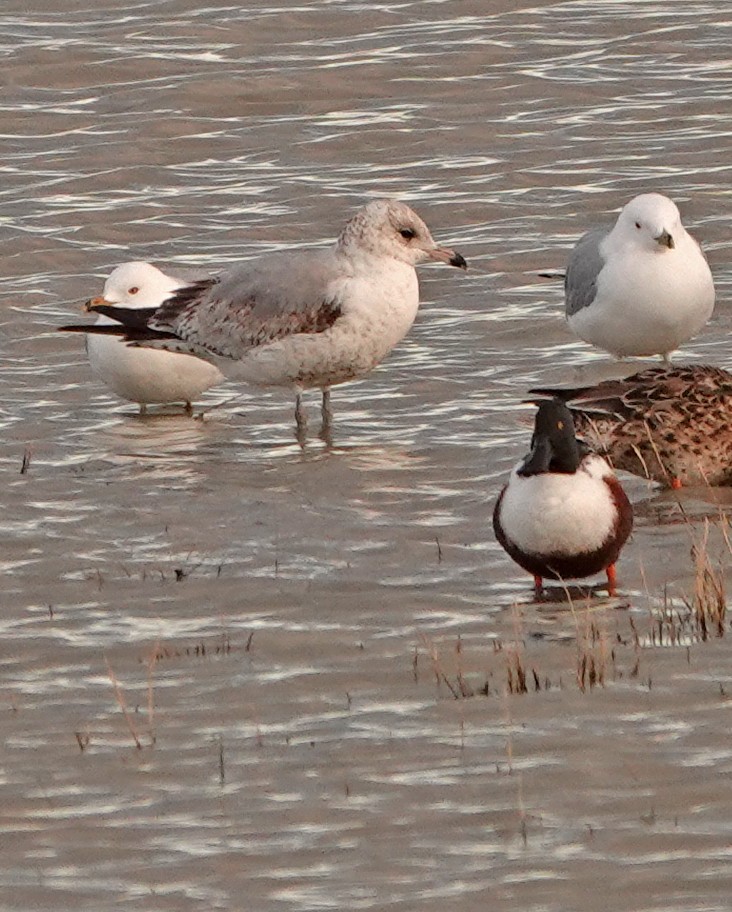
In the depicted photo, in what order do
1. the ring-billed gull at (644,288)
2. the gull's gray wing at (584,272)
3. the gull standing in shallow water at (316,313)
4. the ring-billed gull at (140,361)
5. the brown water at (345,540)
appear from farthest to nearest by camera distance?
the gull's gray wing at (584,272)
the ring-billed gull at (644,288)
the ring-billed gull at (140,361)
the gull standing in shallow water at (316,313)
the brown water at (345,540)

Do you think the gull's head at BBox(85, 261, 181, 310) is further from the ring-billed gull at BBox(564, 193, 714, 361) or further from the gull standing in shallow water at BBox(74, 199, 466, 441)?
the ring-billed gull at BBox(564, 193, 714, 361)

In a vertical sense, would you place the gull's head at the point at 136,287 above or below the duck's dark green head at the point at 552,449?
below

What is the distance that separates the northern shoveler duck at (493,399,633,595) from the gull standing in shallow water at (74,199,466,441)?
110 inches

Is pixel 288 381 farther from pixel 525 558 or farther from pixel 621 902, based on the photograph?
pixel 621 902

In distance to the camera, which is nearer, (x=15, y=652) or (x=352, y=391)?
(x=15, y=652)

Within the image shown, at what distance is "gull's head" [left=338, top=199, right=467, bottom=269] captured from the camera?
1095 centimetres

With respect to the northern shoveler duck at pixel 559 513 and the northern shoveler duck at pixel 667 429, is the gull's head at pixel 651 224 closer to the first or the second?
the northern shoveler duck at pixel 667 429

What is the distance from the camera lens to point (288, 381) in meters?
11.0

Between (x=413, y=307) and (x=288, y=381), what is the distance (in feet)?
2.31

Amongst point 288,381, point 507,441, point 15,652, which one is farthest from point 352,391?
point 15,652

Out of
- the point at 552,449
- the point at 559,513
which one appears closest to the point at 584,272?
the point at 552,449

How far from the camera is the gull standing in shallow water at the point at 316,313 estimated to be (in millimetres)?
10766

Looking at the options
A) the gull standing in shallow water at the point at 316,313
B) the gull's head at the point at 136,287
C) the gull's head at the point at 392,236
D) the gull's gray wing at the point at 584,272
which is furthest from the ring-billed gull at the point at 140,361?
the gull's gray wing at the point at 584,272

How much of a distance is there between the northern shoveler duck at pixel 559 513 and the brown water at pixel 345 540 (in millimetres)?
192
